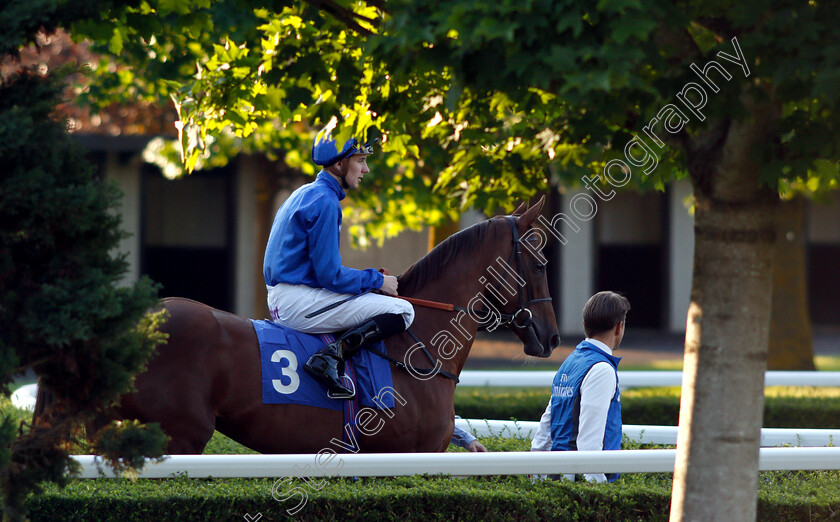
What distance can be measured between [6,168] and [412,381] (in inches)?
90.9

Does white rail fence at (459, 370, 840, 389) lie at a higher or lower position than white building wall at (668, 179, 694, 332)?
lower

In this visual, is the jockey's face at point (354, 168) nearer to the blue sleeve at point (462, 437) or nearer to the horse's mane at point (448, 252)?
the horse's mane at point (448, 252)

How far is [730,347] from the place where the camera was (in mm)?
3127

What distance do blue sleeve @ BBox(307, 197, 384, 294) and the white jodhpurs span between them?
64 millimetres

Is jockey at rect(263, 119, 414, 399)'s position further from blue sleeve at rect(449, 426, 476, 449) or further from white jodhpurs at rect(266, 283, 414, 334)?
blue sleeve at rect(449, 426, 476, 449)

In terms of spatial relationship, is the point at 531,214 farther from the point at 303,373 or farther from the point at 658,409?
the point at 658,409

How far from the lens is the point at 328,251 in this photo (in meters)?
4.38

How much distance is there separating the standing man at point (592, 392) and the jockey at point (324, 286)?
884 mm

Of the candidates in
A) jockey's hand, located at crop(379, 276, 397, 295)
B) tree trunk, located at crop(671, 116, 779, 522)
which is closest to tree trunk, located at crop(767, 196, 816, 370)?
jockey's hand, located at crop(379, 276, 397, 295)

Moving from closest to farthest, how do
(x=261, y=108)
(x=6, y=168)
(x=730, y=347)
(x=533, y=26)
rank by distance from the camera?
(x=533, y=26) → (x=6, y=168) → (x=730, y=347) → (x=261, y=108)

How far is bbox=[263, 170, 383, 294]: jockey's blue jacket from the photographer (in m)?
4.39

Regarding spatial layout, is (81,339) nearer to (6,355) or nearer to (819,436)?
(6,355)

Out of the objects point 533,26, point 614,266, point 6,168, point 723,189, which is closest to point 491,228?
point 723,189

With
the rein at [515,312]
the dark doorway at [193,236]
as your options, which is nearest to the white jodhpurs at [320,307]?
the rein at [515,312]
